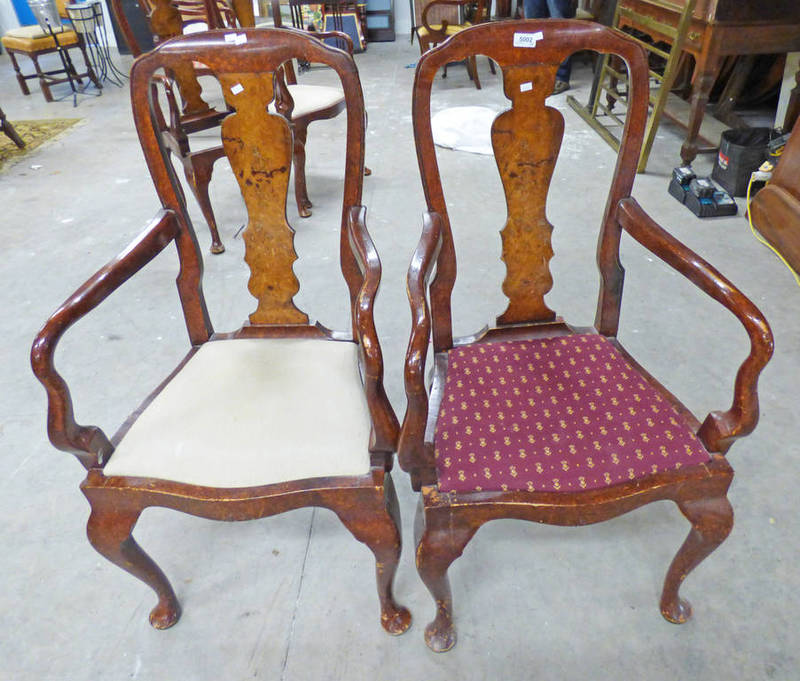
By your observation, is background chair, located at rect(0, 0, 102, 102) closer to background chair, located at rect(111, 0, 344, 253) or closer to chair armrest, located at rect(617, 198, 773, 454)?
background chair, located at rect(111, 0, 344, 253)

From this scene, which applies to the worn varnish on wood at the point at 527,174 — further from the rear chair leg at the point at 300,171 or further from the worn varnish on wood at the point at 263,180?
the rear chair leg at the point at 300,171

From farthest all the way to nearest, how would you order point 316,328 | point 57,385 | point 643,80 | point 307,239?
point 307,239, point 316,328, point 643,80, point 57,385

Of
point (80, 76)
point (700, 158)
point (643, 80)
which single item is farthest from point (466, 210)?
point (80, 76)

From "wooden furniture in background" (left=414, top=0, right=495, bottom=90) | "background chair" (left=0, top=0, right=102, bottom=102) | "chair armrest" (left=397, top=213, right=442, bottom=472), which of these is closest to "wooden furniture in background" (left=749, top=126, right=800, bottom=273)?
"chair armrest" (left=397, top=213, right=442, bottom=472)

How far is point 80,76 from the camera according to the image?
492 centimetres

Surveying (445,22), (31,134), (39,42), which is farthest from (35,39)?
(445,22)

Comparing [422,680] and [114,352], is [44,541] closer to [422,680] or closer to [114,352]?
[114,352]

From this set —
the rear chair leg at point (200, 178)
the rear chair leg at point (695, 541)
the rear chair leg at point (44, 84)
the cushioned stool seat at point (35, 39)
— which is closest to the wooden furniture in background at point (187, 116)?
the rear chair leg at point (200, 178)

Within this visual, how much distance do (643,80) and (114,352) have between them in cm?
174

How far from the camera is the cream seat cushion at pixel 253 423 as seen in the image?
91 centimetres

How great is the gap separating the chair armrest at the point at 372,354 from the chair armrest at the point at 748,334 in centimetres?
50

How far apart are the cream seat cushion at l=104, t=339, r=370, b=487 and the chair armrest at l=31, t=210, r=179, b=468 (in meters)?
0.04

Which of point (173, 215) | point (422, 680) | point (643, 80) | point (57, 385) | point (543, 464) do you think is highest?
point (643, 80)

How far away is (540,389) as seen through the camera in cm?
103
